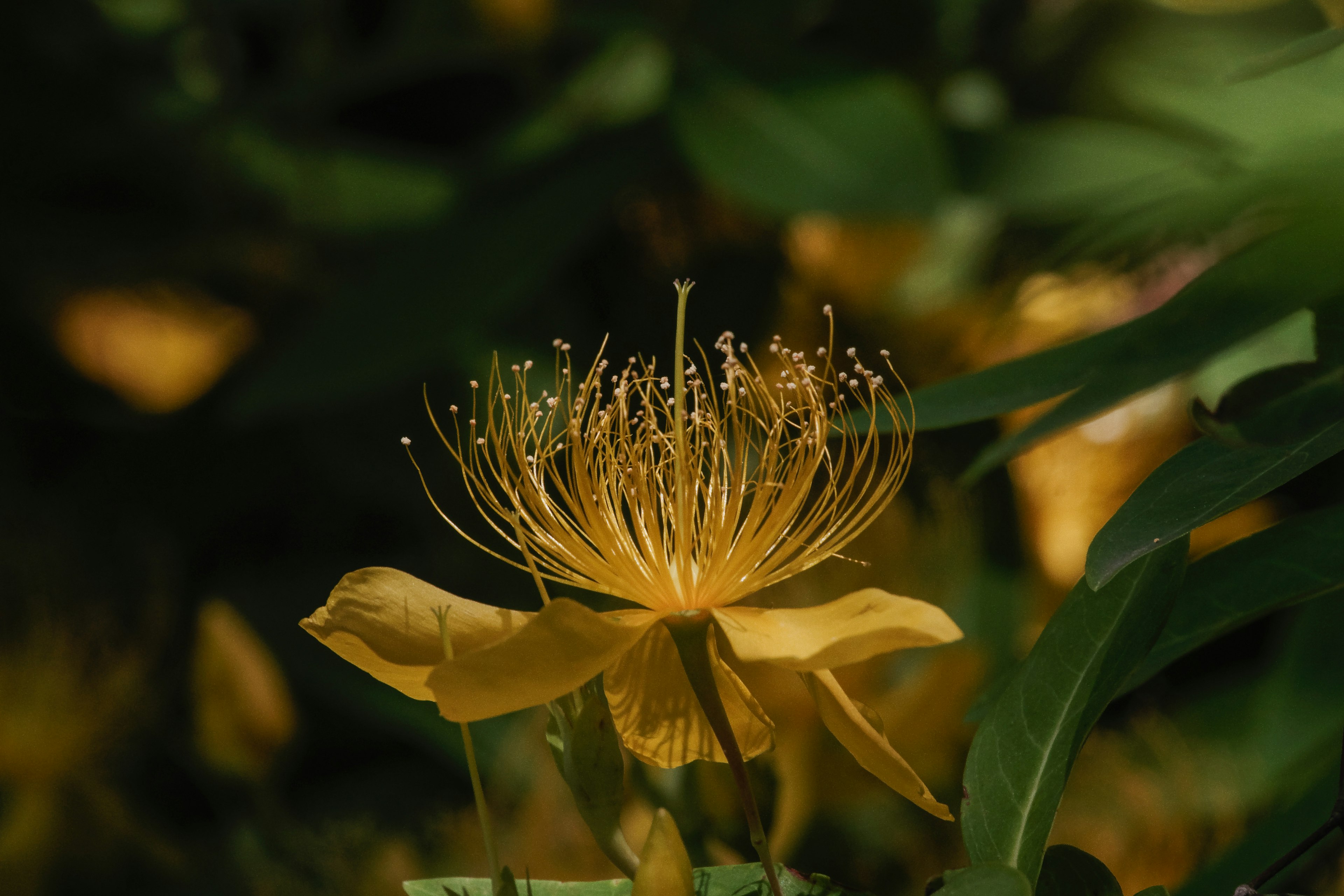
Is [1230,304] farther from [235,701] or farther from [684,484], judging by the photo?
[235,701]

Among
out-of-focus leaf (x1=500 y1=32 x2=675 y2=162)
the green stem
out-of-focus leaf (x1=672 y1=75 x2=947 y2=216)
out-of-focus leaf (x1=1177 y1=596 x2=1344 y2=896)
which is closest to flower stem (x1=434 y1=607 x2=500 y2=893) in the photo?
the green stem

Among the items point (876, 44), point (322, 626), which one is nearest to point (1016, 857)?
point (322, 626)

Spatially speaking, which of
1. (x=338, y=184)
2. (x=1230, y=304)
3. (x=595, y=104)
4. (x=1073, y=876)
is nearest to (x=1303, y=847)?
(x=1073, y=876)

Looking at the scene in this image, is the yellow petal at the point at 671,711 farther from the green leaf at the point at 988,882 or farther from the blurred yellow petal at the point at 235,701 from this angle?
the blurred yellow petal at the point at 235,701

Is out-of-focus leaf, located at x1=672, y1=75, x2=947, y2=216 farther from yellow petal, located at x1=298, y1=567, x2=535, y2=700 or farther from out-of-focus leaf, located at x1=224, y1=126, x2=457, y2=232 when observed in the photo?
yellow petal, located at x1=298, y1=567, x2=535, y2=700

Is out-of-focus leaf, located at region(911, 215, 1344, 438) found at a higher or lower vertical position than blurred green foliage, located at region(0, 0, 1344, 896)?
lower

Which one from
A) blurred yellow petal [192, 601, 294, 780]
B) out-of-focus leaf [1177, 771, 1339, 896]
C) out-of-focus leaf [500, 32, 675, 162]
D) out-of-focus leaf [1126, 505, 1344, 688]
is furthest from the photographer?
out-of-focus leaf [500, 32, 675, 162]

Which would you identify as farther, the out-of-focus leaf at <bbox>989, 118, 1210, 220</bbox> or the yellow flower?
the out-of-focus leaf at <bbox>989, 118, 1210, 220</bbox>
